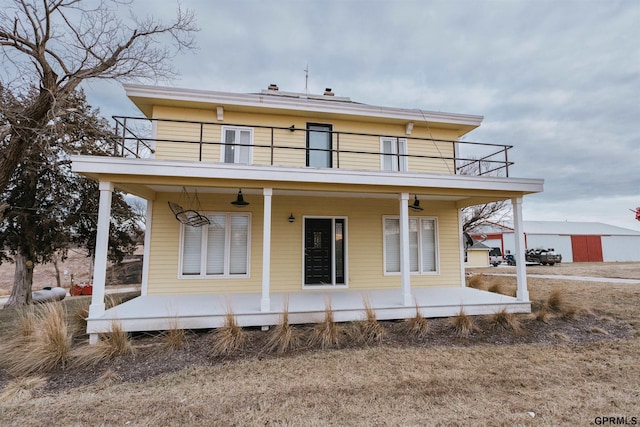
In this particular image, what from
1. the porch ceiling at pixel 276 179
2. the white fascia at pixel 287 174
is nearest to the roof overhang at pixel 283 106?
the porch ceiling at pixel 276 179

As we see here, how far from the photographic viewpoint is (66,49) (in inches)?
319

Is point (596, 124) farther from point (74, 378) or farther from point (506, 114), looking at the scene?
point (74, 378)

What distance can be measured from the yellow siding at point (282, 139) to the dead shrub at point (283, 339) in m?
4.04

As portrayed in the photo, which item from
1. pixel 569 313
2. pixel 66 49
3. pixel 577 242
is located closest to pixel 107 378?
pixel 66 49

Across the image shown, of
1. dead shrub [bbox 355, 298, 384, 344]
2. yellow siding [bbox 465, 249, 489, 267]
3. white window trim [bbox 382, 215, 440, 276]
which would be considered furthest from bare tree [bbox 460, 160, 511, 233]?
dead shrub [bbox 355, 298, 384, 344]

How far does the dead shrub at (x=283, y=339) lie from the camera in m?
5.03

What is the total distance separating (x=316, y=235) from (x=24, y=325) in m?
6.08

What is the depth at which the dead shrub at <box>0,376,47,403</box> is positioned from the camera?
3523 millimetres

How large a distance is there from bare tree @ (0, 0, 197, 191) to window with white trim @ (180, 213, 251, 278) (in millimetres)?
4395

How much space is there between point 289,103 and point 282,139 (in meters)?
0.99

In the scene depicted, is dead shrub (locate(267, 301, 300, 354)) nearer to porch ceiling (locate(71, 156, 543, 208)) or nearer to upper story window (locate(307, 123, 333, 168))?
porch ceiling (locate(71, 156, 543, 208))

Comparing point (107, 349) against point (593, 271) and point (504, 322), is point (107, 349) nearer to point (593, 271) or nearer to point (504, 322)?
point (504, 322)

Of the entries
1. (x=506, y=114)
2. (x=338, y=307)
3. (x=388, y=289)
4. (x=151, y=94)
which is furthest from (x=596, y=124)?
(x=151, y=94)

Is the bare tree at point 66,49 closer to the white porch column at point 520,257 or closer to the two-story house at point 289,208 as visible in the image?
the two-story house at point 289,208
